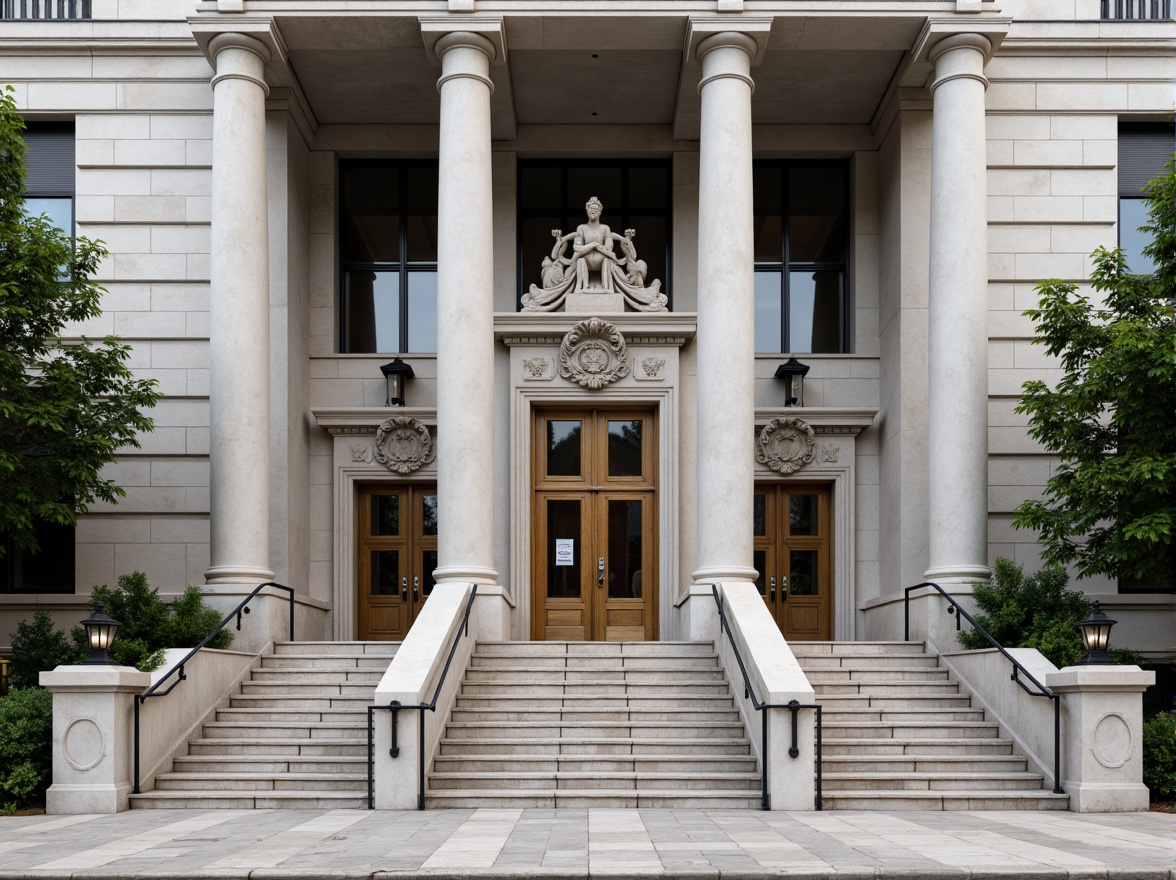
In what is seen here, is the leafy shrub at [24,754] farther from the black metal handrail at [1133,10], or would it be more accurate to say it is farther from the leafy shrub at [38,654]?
the black metal handrail at [1133,10]

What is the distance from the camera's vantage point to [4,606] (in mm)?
20469

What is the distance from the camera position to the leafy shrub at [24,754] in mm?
13648

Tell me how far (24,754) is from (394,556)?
8.99m

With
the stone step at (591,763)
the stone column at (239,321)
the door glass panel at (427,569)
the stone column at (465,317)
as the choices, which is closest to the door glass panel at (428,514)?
the door glass panel at (427,569)

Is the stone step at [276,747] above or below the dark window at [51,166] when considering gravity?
below

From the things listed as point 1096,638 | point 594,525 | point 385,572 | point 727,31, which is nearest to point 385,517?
point 385,572

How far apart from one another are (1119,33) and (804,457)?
8614 mm

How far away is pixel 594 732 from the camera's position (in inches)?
599

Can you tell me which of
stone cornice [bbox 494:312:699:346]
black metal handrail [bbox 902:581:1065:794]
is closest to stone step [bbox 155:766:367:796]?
black metal handrail [bbox 902:581:1065:794]

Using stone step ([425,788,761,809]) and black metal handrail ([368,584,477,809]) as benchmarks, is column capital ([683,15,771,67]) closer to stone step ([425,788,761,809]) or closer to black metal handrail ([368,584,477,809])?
black metal handrail ([368,584,477,809])

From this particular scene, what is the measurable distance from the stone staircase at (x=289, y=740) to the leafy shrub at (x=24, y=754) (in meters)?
1.08

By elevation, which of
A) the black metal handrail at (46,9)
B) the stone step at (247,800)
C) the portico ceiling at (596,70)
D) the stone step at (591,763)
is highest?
the black metal handrail at (46,9)

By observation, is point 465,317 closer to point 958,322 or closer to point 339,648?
point 339,648

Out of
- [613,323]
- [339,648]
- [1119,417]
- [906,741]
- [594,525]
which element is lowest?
[906,741]
